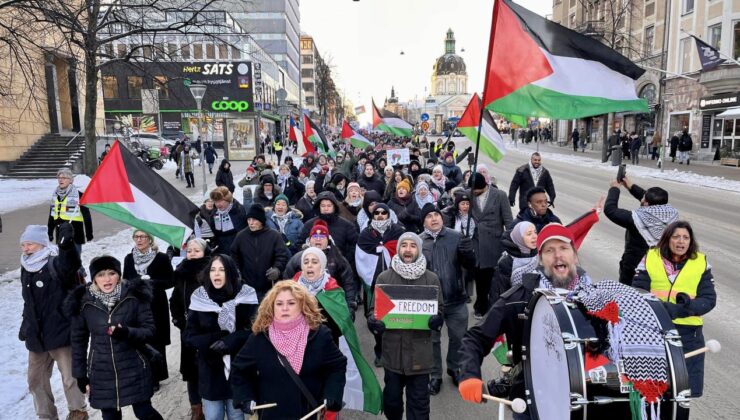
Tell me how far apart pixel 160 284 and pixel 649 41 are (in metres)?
43.7

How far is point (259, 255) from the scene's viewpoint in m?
5.73

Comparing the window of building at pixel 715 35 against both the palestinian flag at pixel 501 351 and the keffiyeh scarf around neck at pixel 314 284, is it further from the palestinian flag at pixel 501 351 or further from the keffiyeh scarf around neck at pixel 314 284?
the keffiyeh scarf around neck at pixel 314 284

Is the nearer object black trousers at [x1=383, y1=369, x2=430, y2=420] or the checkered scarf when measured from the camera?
the checkered scarf

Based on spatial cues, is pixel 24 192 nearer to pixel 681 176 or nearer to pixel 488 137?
pixel 488 137

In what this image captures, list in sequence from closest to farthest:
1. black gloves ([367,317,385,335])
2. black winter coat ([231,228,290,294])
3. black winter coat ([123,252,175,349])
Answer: black gloves ([367,317,385,335]), black winter coat ([123,252,175,349]), black winter coat ([231,228,290,294])

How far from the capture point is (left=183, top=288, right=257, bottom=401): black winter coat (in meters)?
3.95

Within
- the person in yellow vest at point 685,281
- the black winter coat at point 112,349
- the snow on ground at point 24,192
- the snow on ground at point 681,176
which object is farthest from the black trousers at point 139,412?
the snow on ground at point 681,176

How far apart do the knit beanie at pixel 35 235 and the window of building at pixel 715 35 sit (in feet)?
114

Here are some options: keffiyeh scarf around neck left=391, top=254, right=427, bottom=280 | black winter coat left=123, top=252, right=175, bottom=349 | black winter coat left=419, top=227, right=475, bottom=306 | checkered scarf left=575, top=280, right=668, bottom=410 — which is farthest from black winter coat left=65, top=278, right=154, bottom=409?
checkered scarf left=575, top=280, right=668, bottom=410

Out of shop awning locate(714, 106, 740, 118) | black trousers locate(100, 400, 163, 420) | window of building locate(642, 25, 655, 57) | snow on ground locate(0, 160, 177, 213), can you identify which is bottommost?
black trousers locate(100, 400, 163, 420)

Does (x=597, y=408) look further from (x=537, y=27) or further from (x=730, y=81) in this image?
(x=730, y=81)

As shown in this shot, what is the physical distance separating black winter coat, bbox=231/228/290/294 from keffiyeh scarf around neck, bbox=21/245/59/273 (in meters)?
1.87

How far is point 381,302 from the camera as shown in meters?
4.11

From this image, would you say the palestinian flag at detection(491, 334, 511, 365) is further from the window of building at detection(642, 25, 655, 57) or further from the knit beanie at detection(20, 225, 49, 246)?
the window of building at detection(642, 25, 655, 57)
